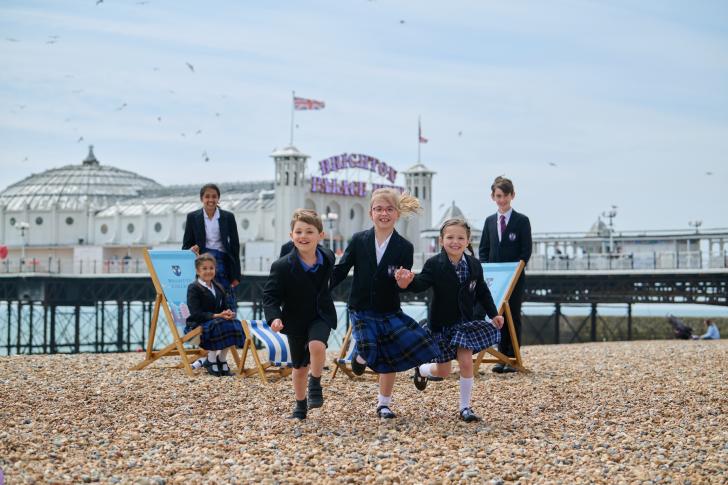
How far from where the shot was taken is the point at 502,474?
17.5ft

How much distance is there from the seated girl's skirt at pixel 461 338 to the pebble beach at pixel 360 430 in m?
0.45

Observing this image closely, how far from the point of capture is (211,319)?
9.84 metres

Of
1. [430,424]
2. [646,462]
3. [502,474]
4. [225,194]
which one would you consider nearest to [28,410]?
[430,424]

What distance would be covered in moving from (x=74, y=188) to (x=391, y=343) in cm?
8336

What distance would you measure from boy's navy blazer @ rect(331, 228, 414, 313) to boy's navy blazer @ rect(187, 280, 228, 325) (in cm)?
318

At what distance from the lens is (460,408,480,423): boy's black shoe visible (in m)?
6.87

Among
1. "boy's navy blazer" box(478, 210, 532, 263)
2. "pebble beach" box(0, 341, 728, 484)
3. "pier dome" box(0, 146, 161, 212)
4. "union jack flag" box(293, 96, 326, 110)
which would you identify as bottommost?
"pebble beach" box(0, 341, 728, 484)

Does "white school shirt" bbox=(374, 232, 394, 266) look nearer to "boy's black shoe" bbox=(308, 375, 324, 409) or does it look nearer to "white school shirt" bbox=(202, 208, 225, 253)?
"boy's black shoe" bbox=(308, 375, 324, 409)

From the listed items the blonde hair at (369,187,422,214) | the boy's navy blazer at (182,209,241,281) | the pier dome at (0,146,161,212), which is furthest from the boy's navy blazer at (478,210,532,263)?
the pier dome at (0,146,161,212)

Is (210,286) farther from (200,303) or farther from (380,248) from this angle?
(380,248)

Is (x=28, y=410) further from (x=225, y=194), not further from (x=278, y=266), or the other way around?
(x=225, y=194)

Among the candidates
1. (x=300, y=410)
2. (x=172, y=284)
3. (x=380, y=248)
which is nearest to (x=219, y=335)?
(x=172, y=284)

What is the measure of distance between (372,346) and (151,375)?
353 cm

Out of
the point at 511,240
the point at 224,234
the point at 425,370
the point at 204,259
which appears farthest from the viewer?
the point at 511,240
